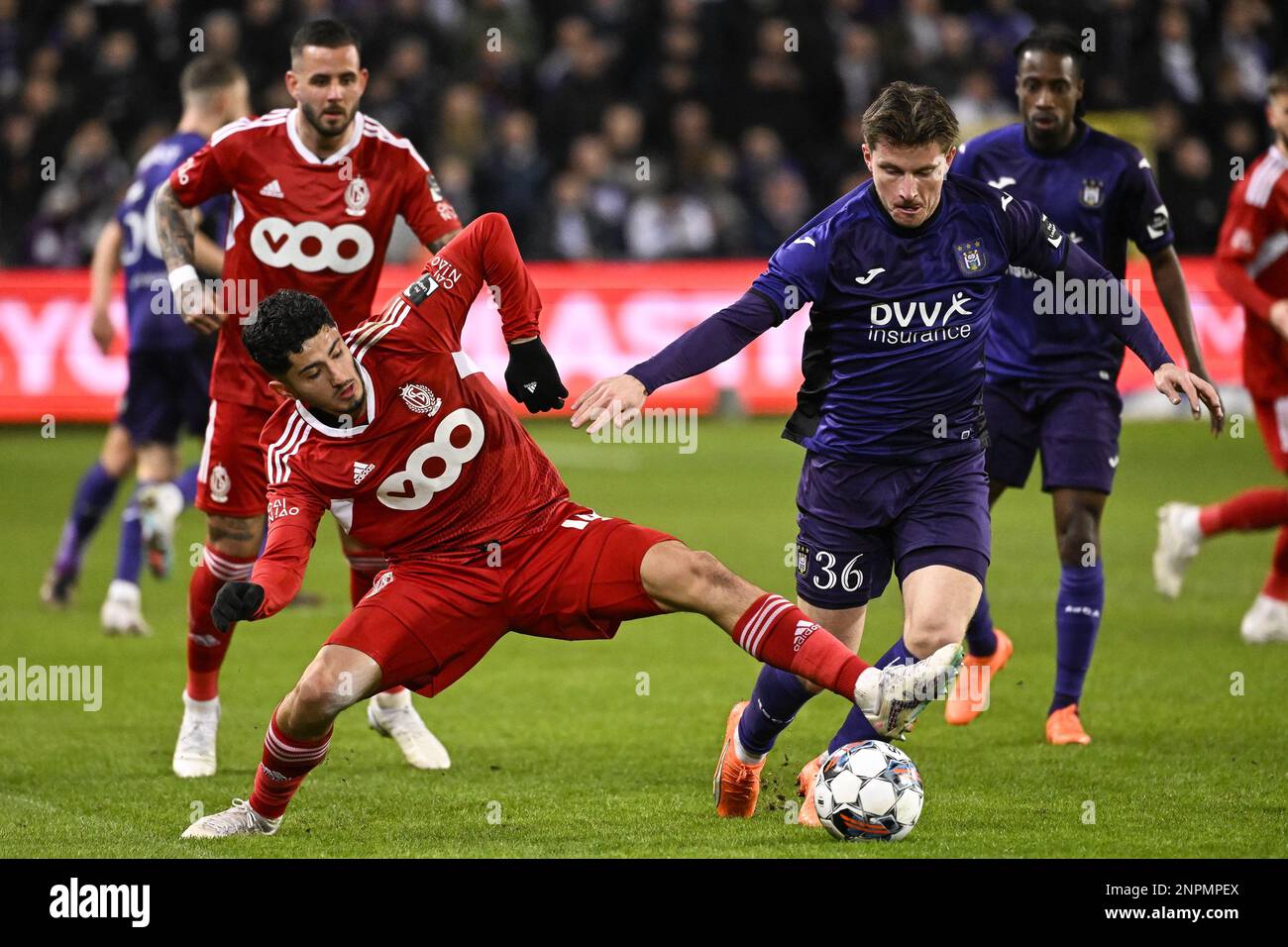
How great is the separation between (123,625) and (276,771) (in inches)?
169

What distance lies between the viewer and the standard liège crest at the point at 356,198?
6.59 m

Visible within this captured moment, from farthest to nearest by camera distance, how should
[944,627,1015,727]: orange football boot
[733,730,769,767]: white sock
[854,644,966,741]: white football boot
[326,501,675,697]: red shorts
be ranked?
[944,627,1015,727]: orange football boot, [733,730,769,767]: white sock, [326,501,675,697]: red shorts, [854,644,966,741]: white football boot

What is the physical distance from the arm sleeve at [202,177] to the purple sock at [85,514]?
12.4ft

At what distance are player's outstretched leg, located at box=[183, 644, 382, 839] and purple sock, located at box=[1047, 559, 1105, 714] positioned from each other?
9.56 feet

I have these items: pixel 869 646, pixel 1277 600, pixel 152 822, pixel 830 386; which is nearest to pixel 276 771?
pixel 152 822

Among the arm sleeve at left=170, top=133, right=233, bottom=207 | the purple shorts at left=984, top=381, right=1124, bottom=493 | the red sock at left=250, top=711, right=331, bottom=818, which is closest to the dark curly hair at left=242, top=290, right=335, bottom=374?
the red sock at left=250, top=711, right=331, bottom=818

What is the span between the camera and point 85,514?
10.1 m

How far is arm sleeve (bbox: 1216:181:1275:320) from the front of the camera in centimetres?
843

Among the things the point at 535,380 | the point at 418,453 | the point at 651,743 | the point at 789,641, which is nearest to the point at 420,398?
the point at 418,453

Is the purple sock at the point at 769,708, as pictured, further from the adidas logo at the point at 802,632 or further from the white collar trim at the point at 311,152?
the white collar trim at the point at 311,152

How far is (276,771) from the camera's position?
17.7 ft

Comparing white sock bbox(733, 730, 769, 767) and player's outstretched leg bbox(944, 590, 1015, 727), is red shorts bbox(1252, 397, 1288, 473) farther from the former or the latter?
white sock bbox(733, 730, 769, 767)

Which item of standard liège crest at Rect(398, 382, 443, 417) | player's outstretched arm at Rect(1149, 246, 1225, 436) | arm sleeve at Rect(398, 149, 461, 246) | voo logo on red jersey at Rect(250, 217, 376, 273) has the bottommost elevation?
standard liège crest at Rect(398, 382, 443, 417)

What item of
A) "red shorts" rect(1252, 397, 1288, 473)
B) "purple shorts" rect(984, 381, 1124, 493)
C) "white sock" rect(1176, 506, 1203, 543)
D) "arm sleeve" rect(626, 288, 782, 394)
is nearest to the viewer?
"arm sleeve" rect(626, 288, 782, 394)
